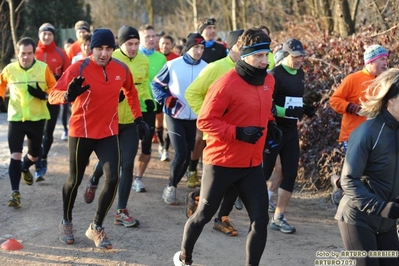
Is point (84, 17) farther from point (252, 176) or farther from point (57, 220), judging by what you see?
point (252, 176)

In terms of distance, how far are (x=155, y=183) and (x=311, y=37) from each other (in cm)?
401

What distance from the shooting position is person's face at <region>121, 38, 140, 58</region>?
24.9 feet

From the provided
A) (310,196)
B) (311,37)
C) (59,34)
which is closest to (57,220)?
(310,196)

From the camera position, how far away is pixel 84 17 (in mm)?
31297

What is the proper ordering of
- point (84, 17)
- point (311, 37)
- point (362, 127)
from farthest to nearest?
point (84, 17) < point (311, 37) < point (362, 127)

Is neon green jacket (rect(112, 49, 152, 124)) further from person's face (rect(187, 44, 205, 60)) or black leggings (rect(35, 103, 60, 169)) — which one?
black leggings (rect(35, 103, 60, 169))

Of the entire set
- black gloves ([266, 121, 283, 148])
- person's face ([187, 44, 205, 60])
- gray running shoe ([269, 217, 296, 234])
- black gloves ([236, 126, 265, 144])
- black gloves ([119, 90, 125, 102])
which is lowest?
gray running shoe ([269, 217, 296, 234])

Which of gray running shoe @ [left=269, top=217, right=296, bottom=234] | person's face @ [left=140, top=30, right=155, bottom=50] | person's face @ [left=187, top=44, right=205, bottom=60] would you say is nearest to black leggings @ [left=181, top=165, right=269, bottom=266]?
gray running shoe @ [left=269, top=217, right=296, bottom=234]

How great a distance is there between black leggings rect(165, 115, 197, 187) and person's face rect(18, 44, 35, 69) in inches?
73.2

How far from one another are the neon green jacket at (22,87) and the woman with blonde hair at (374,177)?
4.81 metres

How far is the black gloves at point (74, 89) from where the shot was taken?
574cm

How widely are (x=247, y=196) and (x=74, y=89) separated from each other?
1.88m

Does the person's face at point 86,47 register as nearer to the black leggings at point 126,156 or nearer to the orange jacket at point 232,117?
the black leggings at point 126,156

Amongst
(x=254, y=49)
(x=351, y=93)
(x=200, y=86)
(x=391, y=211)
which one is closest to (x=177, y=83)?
(x=200, y=86)
